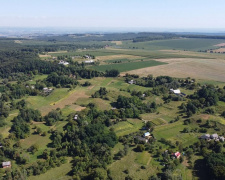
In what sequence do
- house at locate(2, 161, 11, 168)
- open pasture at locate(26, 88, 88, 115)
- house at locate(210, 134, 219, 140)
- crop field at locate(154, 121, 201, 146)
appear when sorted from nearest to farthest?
house at locate(2, 161, 11, 168) → house at locate(210, 134, 219, 140) → crop field at locate(154, 121, 201, 146) → open pasture at locate(26, 88, 88, 115)

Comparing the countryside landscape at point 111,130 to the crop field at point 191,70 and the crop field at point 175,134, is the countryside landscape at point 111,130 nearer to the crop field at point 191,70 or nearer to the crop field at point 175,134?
the crop field at point 175,134

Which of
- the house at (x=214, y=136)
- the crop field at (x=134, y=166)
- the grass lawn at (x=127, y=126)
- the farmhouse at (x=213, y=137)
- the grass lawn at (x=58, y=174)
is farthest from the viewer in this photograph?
the grass lawn at (x=127, y=126)

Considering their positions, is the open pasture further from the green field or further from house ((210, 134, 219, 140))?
house ((210, 134, 219, 140))

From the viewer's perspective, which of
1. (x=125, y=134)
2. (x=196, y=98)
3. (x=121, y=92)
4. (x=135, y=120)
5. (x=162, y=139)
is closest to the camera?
(x=162, y=139)

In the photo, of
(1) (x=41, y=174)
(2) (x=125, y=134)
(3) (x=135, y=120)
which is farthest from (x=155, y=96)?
(1) (x=41, y=174)

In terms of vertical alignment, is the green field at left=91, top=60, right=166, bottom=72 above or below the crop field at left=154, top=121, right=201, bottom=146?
above

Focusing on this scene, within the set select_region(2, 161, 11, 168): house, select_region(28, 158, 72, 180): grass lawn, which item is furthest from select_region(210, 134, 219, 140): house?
select_region(2, 161, 11, 168): house

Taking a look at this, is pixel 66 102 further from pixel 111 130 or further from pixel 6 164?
pixel 6 164

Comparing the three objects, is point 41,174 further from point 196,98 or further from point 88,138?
point 196,98

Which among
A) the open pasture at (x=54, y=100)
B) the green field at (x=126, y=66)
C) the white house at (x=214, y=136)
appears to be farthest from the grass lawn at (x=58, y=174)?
the green field at (x=126, y=66)

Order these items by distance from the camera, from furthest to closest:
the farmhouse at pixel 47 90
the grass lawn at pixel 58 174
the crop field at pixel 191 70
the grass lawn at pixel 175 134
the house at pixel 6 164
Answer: the crop field at pixel 191 70 → the farmhouse at pixel 47 90 → the grass lawn at pixel 175 134 → the house at pixel 6 164 → the grass lawn at pixel 58 174

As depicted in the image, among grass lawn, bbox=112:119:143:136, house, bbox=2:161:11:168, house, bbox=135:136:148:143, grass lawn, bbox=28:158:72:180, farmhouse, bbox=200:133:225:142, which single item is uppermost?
farmhouse, bbox=200:133:225:142
